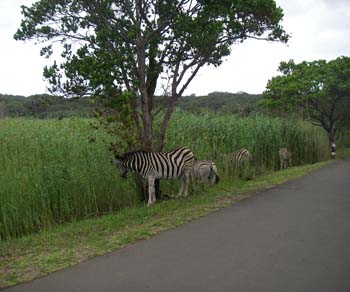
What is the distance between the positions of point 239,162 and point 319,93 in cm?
1347

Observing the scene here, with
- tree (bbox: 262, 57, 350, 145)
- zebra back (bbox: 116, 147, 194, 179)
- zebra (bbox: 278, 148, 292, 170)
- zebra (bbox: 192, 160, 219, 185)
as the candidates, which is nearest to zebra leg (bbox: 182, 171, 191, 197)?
zebra back (bbox: 116, 147, 194, 179)

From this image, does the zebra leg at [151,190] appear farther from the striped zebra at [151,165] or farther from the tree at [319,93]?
the tree at [319,93]

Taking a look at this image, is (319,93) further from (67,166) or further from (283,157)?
(67,166)

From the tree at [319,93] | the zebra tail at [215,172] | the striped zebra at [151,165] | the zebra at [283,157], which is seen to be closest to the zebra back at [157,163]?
the striped zebra at [151,165]

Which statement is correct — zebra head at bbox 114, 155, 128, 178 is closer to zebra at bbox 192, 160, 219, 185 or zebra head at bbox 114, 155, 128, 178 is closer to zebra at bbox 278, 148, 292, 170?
zebra at bbox 192, 160, 219, 185

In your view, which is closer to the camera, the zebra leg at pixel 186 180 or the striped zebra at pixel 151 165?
the striped zebra at pixel 151 165

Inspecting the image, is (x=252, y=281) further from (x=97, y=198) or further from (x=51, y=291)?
(x=97, y=198)

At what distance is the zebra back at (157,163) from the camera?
10164 millimetres

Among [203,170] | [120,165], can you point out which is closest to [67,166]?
[120,165]

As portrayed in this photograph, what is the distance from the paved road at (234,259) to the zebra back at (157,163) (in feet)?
7.74

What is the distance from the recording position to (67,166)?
33.2 ft

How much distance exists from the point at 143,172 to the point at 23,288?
18.4ft

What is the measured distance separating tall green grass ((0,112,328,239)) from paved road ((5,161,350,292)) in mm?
3120

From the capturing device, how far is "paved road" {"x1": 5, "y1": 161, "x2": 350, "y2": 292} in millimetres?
4812
